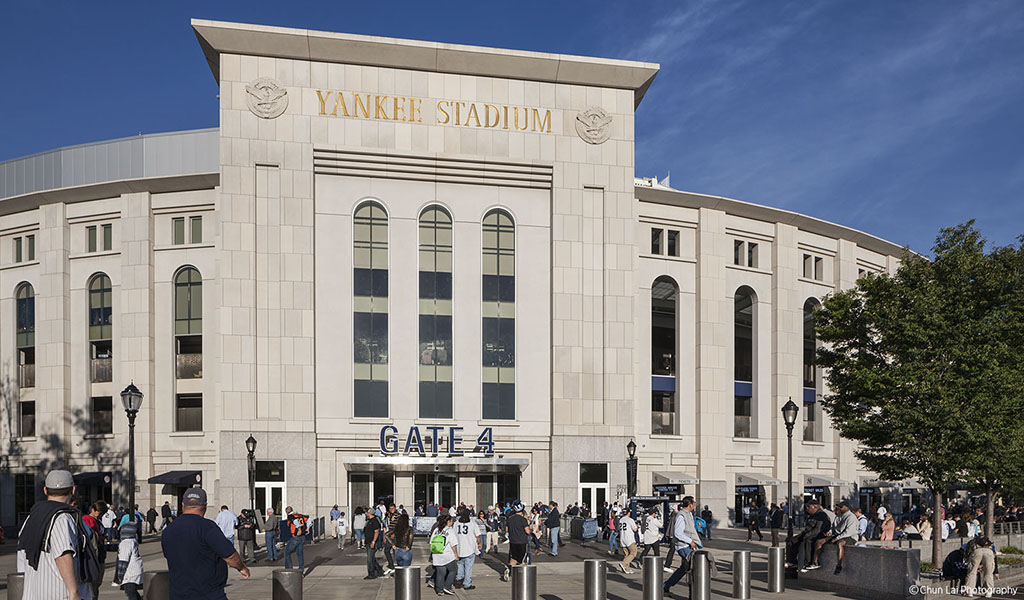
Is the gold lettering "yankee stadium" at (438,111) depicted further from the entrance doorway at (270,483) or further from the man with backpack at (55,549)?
the man with backpack at (55,549)

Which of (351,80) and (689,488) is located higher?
(351,80)

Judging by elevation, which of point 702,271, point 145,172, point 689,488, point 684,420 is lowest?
point 689,488

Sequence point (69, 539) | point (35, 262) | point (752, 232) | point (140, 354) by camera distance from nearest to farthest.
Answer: point (69, 539) < point (140, 354) < point (35, 262) < point (752, 232)

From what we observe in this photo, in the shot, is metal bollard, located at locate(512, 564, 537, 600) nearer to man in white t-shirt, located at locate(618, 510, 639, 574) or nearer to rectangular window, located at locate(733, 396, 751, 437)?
man in white t-shirt, located at locate(618, 510, 639, 574)

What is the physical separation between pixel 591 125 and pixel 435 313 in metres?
13.1

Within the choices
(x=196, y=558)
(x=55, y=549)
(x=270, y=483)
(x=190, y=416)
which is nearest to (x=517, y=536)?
(x=196, y=558)

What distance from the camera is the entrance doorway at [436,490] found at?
4388 cm

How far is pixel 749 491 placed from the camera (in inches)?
2014

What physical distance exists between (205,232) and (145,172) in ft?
49.9

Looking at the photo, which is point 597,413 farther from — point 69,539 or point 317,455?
point 69,539

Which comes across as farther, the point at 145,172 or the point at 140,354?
the point at 145,172

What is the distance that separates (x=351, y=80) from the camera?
145ft

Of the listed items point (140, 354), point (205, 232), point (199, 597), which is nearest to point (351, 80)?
point (205, 232)

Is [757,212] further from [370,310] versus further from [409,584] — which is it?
[409,584]
